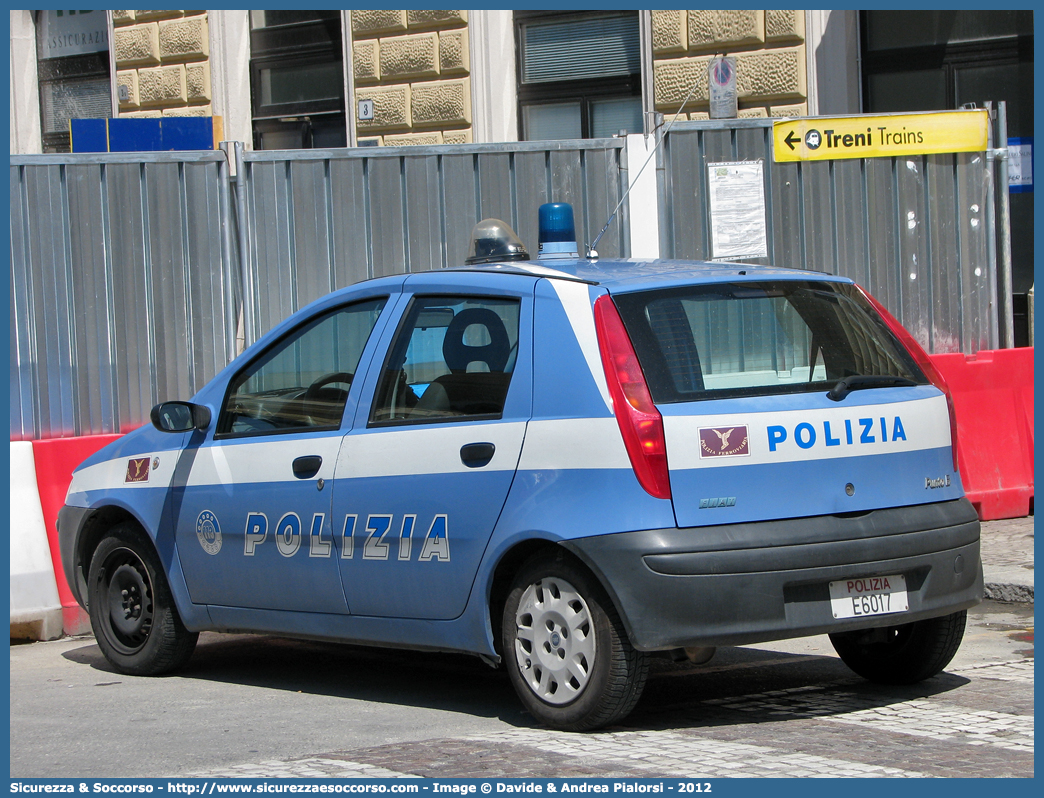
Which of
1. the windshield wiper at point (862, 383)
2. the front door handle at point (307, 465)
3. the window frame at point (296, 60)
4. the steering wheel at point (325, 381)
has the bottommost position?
the front door handle at point (307, 465)

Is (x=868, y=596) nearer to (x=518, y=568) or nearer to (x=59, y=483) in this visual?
(x=518, y=568)

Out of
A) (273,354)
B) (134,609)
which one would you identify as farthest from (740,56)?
(134,609)

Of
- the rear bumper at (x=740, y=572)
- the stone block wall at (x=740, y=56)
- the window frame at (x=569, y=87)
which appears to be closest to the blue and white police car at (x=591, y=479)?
the rear bumper at (x=740, y=572)

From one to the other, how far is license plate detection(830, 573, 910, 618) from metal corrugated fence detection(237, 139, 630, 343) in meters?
4.87

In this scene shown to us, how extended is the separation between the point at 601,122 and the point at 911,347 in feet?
32.9

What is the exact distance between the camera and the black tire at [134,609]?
6.42 meters

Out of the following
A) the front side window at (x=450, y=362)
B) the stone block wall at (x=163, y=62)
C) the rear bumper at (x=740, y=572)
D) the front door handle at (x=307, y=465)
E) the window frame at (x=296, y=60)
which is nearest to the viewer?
the rear bumper at (x=740, y=572)

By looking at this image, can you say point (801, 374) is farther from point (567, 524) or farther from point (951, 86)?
point (951, 86)

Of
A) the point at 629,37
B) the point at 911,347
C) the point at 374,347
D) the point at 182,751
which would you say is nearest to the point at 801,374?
the point at 911,347

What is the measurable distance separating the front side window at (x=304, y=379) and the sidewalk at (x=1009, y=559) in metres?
3.65

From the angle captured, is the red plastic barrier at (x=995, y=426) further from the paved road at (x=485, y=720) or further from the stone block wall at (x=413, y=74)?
the stone block wall at (x=413, y=74)

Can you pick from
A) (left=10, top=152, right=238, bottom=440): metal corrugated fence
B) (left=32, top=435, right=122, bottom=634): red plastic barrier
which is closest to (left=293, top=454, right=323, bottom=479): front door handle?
(left=32, top=435, right=122, bottom=634): red plastic barrier

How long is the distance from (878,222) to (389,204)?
10.6 feet

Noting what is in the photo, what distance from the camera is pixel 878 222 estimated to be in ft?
32.8
